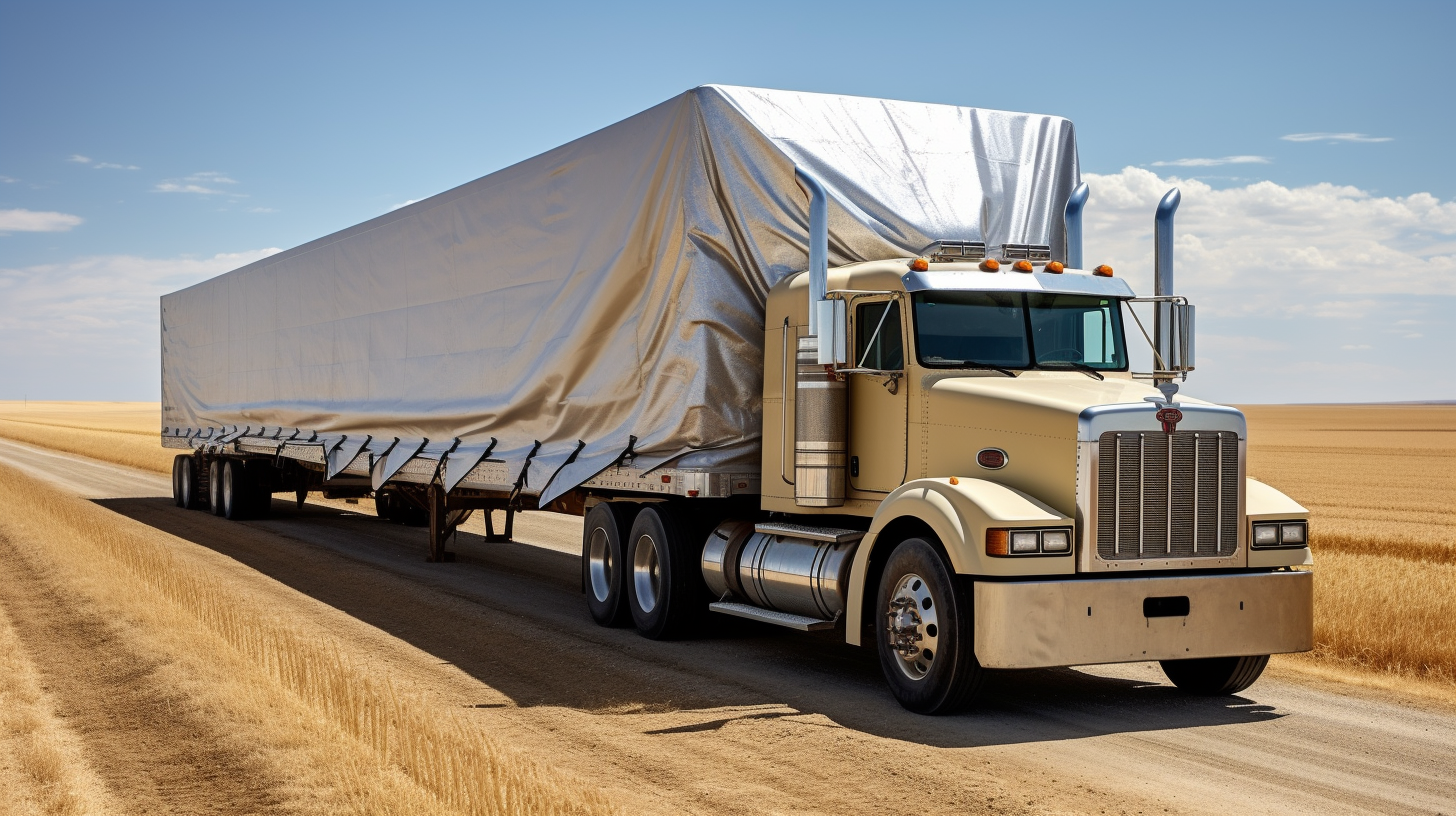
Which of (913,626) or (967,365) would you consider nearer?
(913,626)

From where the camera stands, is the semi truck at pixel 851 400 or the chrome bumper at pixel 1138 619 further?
the semi truck at pixel 851 400

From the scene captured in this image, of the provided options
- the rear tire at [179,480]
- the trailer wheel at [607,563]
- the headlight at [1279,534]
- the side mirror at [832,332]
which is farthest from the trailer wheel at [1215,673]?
the rear tire at [179,480]

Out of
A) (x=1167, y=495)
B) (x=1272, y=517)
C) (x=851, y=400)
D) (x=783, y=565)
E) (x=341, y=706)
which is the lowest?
(x=341, y=706)

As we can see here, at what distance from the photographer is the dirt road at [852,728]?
6.39 meters

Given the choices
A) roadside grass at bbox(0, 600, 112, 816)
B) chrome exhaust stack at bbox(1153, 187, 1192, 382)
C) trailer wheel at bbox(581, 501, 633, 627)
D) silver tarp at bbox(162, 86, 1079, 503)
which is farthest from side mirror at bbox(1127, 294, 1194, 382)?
roadside grass at bbox(0, 600, 112, 816)

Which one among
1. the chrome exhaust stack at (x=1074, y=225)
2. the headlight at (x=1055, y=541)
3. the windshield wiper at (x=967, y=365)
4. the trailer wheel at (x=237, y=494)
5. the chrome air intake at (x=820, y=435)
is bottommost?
the trailer wheel at (x=237, y=494)

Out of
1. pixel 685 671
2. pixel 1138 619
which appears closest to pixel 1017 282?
pixel 1138 619

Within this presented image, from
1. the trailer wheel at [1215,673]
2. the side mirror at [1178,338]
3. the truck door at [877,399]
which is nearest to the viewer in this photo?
the trailer wheel at [1215,673]

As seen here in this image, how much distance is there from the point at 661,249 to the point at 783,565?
9.24 feet

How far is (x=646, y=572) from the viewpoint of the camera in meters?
11.3

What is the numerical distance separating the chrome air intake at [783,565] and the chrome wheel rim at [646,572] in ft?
Result: 1.92

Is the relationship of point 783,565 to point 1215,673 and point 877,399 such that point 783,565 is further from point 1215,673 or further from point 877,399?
point 1215,673

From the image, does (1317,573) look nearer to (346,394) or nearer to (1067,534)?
(1067,534)

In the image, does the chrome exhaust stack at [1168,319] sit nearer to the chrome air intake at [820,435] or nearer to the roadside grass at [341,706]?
the chrome air intake at [820,435]
